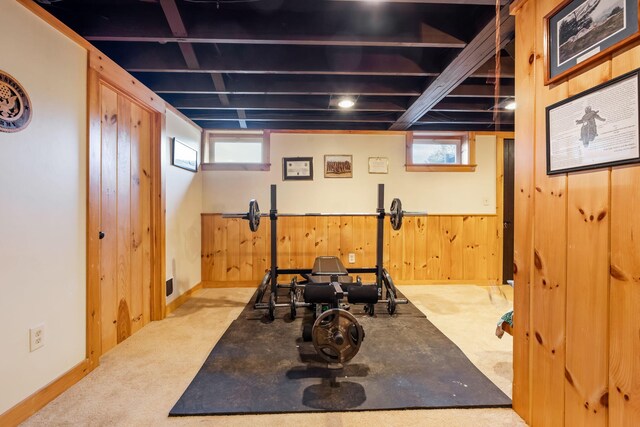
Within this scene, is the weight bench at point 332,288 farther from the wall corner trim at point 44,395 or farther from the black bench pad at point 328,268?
the wall corner trim at point 44,395

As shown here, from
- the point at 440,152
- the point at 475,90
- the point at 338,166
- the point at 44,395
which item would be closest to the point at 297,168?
the point at 338,166

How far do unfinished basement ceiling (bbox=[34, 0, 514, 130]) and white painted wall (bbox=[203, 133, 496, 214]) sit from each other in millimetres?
557

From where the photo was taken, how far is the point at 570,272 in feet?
4.12

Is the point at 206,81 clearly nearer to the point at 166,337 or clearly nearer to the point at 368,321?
the point at 166,337

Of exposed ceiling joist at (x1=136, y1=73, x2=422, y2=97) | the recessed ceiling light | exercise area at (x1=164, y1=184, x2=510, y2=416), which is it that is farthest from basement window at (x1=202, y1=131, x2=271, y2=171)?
exercise area at (x1=164, y1=184, x2=510, y2=416)

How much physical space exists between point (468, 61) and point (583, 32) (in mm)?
1116

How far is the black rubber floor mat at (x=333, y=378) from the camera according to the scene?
163cm

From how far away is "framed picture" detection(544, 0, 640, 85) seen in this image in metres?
1.02

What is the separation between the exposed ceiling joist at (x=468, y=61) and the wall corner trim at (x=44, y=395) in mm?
3329

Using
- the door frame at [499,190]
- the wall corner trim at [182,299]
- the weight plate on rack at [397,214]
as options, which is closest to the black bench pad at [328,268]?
the weight plate on rack at [397,214]

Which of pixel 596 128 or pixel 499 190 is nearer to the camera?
pixel 596 128

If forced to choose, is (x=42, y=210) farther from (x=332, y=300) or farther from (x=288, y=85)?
(x=288, y=85)

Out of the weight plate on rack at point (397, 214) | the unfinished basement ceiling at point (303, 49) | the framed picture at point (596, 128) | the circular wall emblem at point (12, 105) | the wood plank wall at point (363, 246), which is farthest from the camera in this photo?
the wood plank wall at point (363, 246)

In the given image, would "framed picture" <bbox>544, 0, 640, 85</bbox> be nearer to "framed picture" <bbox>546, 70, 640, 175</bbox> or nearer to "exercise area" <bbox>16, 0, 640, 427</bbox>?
"exercise area" <bbox>16, 0, 640, 427</bbox>
